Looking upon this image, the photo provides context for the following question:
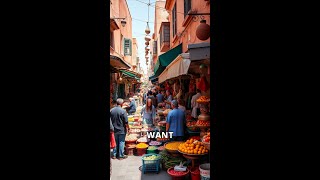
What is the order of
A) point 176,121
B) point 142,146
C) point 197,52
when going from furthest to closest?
1. point 142,146
2. point 176,121
3. point 197,52

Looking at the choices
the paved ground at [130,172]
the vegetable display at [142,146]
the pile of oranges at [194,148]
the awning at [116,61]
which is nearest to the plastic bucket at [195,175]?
the pile of oranges at [194,148]

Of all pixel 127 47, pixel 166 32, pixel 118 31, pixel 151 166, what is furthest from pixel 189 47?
pixel 127 47

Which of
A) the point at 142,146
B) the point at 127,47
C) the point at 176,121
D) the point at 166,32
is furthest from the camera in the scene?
the point at 127,47

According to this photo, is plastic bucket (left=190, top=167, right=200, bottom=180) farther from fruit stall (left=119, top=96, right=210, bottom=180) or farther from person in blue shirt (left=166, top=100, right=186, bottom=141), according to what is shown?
person in blue shirt (left=166, top=100, right=186, bottom=141)

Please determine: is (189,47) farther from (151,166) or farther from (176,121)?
(151,166)

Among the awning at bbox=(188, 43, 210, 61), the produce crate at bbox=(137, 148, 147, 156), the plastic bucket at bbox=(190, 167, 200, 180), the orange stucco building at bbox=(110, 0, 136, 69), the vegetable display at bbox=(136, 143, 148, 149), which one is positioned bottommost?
the produce crate at bbox=(137, 148, 147, 156)

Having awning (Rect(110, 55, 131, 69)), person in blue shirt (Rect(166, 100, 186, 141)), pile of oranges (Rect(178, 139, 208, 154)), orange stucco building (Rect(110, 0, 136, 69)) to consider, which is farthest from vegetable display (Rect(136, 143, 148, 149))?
orange stucco building (Rect(110, 0, 136, 69))

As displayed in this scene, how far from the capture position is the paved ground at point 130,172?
5.42 metres

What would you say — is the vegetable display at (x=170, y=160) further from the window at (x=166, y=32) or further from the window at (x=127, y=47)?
the window at (x=127, y=47)

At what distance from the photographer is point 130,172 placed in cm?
575

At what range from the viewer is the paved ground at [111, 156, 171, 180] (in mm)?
5418
